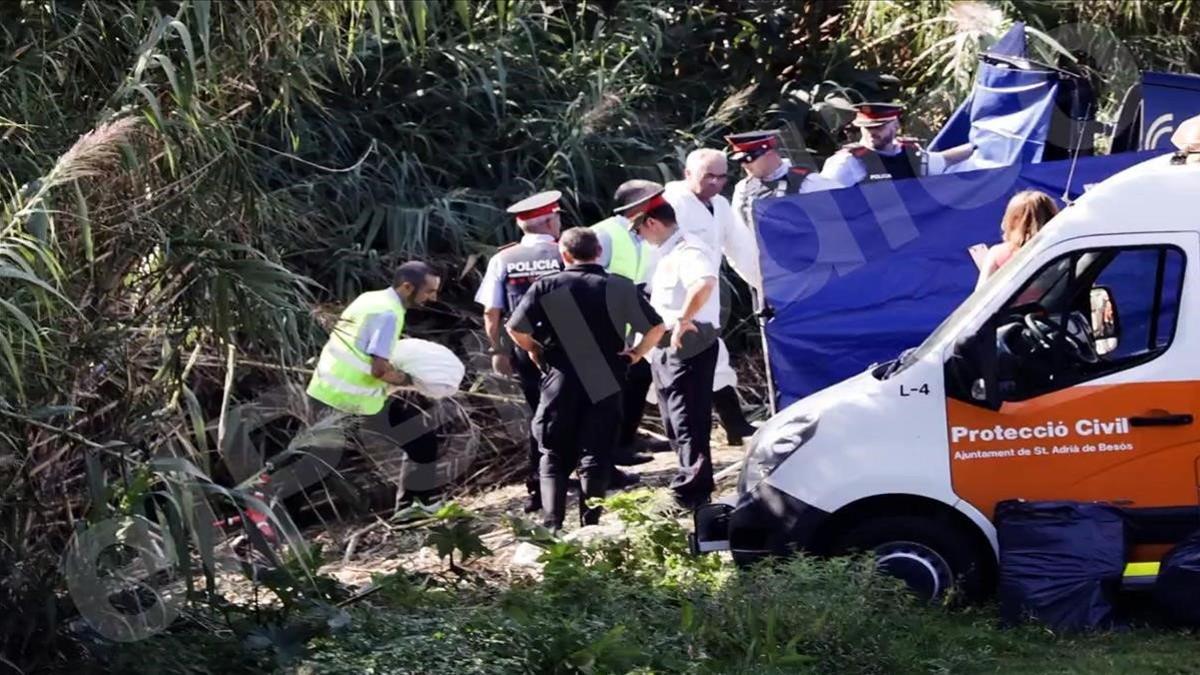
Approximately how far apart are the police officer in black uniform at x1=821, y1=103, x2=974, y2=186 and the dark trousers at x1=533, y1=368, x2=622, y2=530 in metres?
2.59

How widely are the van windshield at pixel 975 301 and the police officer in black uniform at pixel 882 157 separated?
3.32 metres

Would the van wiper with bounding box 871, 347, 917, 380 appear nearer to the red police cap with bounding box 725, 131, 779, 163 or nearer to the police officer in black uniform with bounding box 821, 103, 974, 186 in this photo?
the red police cap with bounding box 725, 131, 779, 163

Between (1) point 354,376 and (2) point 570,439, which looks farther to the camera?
(1) point 354,376

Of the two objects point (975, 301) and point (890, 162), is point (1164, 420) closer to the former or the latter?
point (975, 301)

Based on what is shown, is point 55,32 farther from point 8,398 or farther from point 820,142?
point 820,142

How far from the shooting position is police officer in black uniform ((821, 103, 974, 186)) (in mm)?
11008

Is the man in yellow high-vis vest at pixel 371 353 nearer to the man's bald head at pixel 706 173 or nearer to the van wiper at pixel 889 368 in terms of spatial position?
the man's bald head at pixel 706 173

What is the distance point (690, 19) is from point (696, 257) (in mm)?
5177

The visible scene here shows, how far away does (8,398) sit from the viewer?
5883 mm

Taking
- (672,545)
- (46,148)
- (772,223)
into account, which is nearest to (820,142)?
(772,223)

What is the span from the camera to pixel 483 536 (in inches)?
388

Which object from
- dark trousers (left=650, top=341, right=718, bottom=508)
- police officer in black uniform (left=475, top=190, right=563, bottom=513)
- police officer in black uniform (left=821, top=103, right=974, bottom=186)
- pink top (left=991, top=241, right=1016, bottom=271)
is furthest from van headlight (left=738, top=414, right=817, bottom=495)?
police officer in black uniform (left=821, top=103, right=974, bottom=186)

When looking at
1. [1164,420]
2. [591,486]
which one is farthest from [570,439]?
[1164,420]

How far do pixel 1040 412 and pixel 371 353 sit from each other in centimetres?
400
